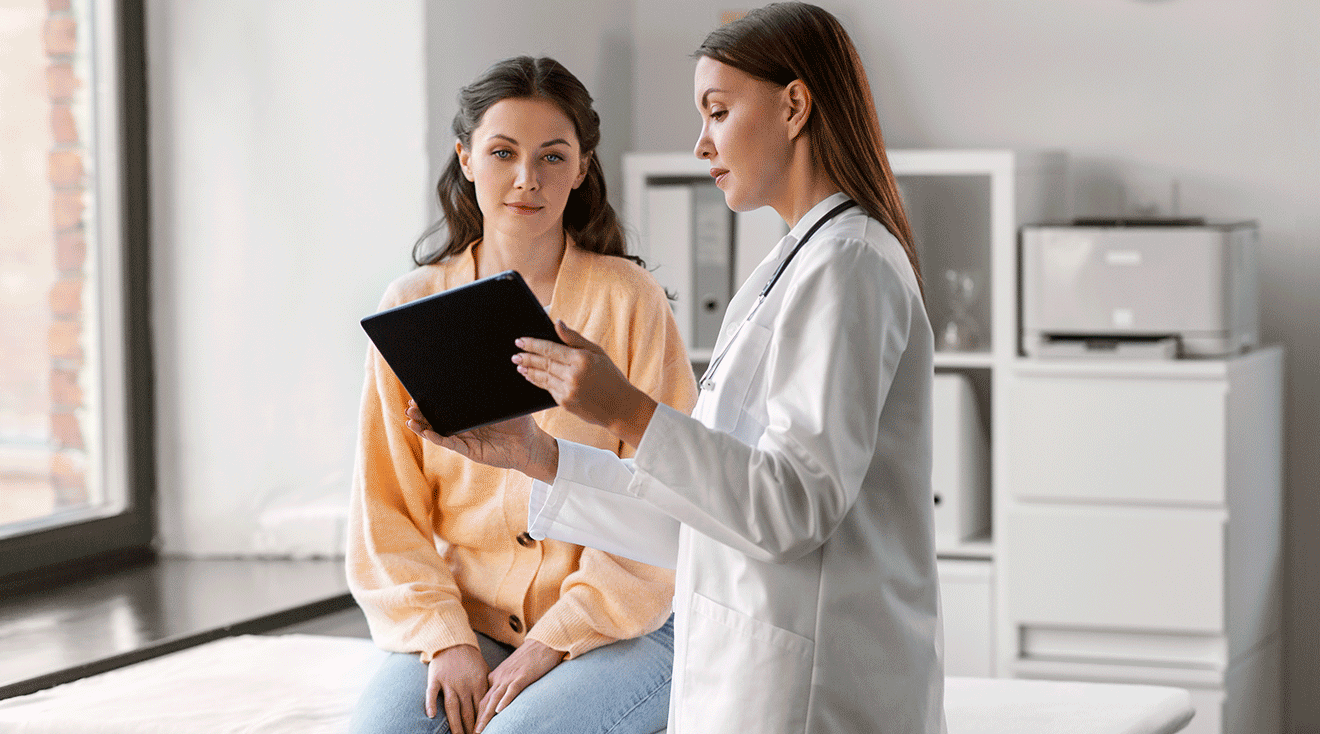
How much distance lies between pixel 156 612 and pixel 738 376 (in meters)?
1.45

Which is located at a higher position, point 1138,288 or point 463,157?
point 463,157

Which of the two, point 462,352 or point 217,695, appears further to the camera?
point 217,695

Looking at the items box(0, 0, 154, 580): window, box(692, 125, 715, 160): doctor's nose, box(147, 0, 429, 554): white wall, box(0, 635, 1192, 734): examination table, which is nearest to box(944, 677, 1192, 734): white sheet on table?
box(0, 635, 1192, 734): examination table

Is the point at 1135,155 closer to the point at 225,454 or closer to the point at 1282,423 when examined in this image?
the point at 1282,423

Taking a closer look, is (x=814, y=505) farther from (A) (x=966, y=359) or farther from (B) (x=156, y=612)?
(A) (x=966, y=359)

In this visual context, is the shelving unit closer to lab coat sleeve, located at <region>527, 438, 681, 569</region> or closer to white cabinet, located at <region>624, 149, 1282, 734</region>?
white cabinet, located at <region>624, 149, 1282, 734</region>

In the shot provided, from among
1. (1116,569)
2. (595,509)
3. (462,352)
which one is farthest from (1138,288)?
(462,352)

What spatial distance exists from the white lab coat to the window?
5.49 ft

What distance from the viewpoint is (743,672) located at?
3.99 feet

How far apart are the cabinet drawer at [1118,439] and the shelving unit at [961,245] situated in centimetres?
7

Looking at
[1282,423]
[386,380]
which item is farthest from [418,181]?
[1282,423]

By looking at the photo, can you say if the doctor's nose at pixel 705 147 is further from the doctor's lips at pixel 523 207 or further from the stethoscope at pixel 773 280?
the doctor's lips at pixel 523 207

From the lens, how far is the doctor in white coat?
3.76 feet

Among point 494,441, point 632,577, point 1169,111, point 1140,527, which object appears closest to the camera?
point 494,441
